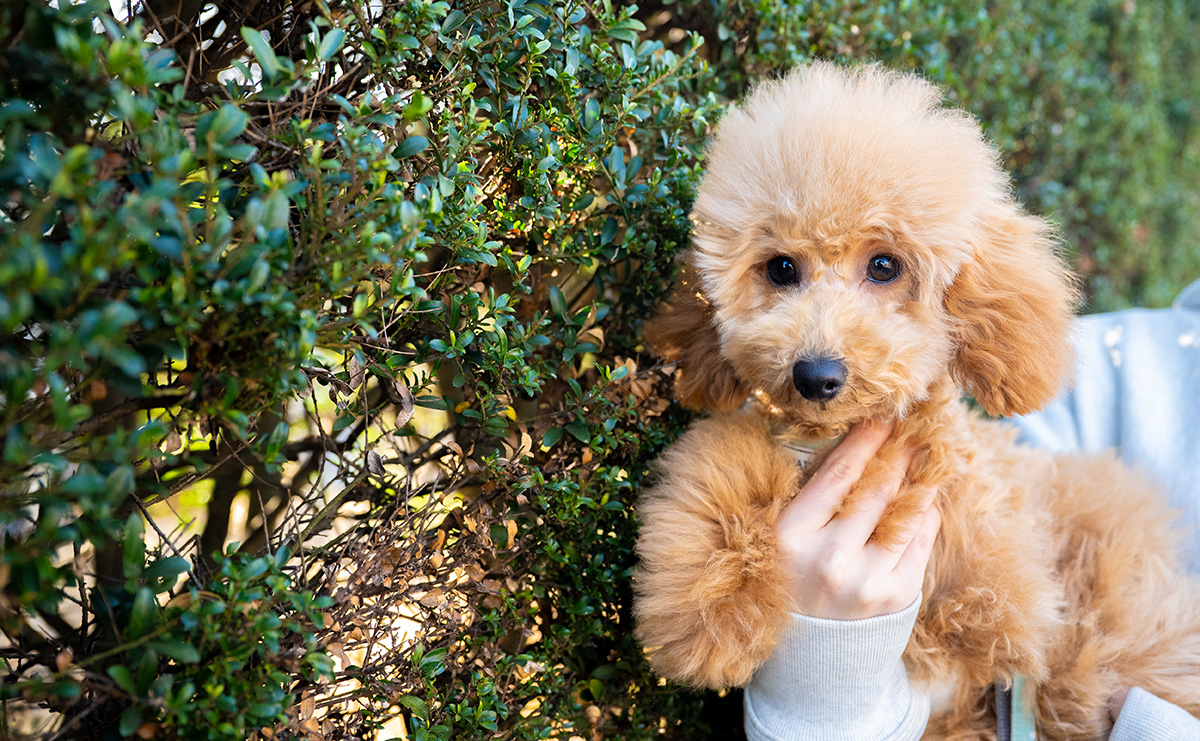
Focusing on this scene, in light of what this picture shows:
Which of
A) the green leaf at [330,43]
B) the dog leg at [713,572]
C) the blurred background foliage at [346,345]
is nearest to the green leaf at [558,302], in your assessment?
the blurred background foliage at [346,345]

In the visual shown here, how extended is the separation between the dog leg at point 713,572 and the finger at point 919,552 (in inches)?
10.4

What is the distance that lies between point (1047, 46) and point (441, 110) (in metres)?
3.33

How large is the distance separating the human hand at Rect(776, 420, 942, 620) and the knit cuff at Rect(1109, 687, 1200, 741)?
0.53 meters

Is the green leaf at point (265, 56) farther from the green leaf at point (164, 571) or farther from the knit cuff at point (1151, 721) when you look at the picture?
the knit cuff at point (1151, 721)

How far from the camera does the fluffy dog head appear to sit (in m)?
1.43

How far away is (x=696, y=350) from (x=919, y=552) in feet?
2.13

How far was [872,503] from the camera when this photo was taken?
1549 millimetres

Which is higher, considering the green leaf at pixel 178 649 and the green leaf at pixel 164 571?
the green leaf at pixel 164 571

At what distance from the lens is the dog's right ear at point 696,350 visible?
5.25 feet

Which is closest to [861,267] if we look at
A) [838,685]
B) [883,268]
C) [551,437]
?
[883,268]

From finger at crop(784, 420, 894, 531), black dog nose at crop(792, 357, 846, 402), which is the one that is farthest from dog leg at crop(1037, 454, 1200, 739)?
black dog nose at crop(792, 357, 846, 402)

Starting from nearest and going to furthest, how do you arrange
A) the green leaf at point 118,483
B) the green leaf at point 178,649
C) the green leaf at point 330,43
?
the green leaf at point 118,483
the green leaf at point 178,649
the green leaf at point 330,43

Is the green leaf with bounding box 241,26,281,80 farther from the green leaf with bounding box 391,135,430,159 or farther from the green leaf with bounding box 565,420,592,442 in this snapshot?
the green leaf with bounding box 565,420,592,442

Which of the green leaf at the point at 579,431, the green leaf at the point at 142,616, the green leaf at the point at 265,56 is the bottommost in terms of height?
the green leaf at the point at 142,616
